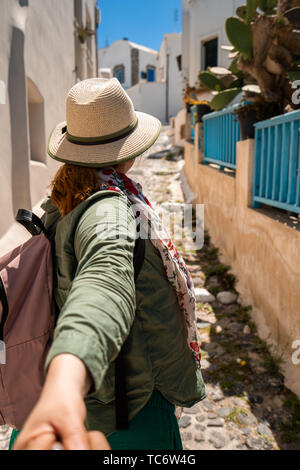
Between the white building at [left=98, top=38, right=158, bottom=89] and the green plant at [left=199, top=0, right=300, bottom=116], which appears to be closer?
the green plant at [left=199, top=0, right=300, bottom=116]

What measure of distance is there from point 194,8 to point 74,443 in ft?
55.1

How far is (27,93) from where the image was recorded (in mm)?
5609

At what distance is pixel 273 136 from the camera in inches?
137

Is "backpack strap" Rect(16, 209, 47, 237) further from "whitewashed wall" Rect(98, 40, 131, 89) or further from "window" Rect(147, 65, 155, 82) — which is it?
"window" Rect(147, 65, 155, 82)

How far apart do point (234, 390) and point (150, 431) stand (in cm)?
183

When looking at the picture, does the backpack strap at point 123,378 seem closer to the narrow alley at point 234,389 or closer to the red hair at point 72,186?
the red hair at point 72,186

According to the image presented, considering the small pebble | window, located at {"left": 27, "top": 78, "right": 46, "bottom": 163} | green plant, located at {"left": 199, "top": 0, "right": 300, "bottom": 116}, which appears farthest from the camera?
window, located at {"left": 27, "top": 78, "right": 46, "bottom": 163}

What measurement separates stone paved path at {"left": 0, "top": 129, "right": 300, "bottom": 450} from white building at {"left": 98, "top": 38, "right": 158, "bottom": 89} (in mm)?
30935

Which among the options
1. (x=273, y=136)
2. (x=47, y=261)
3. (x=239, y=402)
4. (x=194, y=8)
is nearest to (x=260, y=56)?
(x=273, y=136)

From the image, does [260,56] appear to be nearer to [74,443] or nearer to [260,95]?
[260,95]

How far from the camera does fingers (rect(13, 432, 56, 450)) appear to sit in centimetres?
54

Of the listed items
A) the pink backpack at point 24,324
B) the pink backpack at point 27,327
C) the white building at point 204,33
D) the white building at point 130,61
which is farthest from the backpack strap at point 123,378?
the white building at point 130,61

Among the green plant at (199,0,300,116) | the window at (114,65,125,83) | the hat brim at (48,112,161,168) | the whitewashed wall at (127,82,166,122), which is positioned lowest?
the hat brim at (48,112,161,168)

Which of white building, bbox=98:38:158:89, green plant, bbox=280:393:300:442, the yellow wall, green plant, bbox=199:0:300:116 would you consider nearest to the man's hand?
green plant, bbox=280:393:300:442
